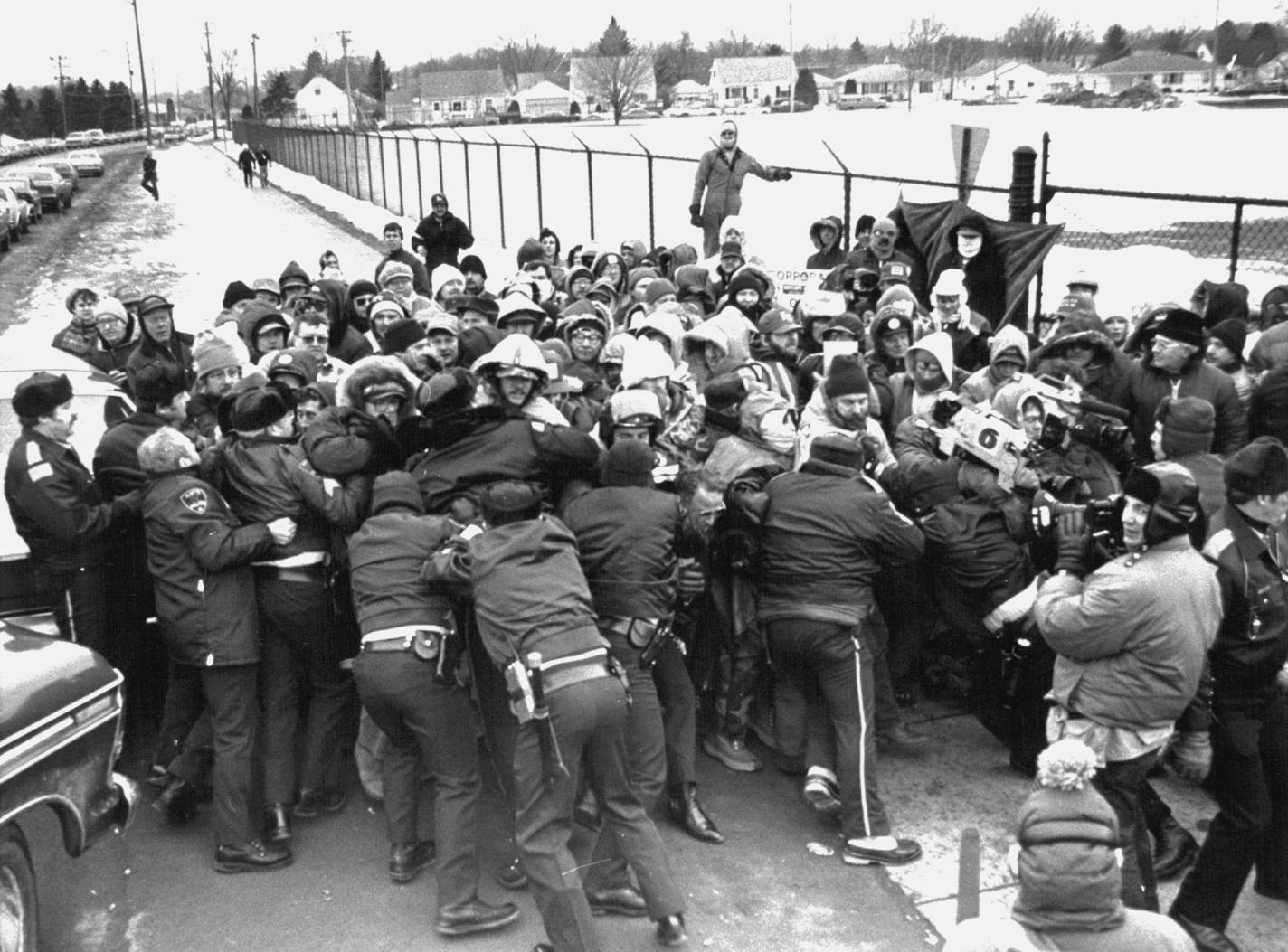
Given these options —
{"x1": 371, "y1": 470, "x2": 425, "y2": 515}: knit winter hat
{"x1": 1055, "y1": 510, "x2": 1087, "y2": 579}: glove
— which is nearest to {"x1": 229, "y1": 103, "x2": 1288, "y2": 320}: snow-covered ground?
{"x1": 1055, "y1": 510, "x2": 1087, "y2": 579}: glove

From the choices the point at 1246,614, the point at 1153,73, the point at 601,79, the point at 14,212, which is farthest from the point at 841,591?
the point at 601,79

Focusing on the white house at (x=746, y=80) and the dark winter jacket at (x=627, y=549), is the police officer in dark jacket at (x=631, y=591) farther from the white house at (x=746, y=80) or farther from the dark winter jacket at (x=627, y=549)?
the white house at (x=746, y=80)

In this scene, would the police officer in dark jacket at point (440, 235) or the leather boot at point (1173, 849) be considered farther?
the police officer in dark jacket at point (440, 235)

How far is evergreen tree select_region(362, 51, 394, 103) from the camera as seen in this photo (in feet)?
420

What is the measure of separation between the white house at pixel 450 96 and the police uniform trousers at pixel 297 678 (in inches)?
5308

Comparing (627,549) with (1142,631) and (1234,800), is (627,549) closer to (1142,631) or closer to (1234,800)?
(1142,631)

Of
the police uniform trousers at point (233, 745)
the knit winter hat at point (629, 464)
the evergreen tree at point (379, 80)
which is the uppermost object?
the evergreen tree at point (379, 80)

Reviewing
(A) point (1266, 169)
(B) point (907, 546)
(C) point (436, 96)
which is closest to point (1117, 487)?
(B) point (907, 546)

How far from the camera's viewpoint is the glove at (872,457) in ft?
20.9

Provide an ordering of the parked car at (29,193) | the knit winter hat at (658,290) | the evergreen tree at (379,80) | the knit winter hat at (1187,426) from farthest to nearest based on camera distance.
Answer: the evergreen tree at (379,80)
the parked car at (29,193)
the knit winter hat at (658,290)
the knit winter hat at (1187,426)

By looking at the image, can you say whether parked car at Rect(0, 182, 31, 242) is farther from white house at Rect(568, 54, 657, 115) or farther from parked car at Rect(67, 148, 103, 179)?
white house at Rect(568, 54, 657, 115)

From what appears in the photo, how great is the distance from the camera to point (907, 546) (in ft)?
18.1

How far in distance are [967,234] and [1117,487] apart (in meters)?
4.66

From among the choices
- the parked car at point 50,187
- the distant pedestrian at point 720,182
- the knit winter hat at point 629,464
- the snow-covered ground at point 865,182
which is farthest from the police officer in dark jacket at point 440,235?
A: the parked car at point 50,187
